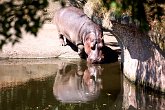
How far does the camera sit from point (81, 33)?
10133 mm

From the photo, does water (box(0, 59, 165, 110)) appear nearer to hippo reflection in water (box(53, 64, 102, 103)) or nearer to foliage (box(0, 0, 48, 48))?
hippo reflection in water (box(53, 64, 102, 103))

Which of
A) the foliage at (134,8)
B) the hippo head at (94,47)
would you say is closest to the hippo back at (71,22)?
the hippo head at (94,47)

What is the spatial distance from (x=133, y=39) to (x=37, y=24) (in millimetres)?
5666

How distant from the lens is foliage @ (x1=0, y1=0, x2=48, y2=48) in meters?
2.49

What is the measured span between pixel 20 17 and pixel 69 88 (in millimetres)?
6093

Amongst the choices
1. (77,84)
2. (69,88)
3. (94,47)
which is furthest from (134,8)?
(94,47)

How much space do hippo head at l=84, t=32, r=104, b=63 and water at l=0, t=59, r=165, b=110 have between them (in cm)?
20

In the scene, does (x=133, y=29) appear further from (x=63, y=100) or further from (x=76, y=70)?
(x=76, y=70)

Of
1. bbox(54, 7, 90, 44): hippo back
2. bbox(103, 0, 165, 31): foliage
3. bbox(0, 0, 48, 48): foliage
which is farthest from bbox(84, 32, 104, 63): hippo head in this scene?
bbox(0, 0, 48, 48): foliage

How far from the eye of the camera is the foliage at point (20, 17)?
2494mm

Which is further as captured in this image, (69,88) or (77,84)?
(77,84)

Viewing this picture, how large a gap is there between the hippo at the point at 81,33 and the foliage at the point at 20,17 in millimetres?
7138

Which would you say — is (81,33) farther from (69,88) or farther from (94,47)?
(69,88)

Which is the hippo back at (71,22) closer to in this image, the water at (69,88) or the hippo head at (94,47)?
A: the hippo head at (94,47)
